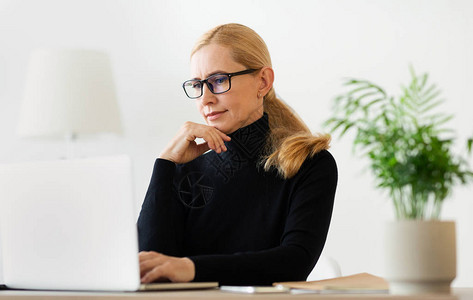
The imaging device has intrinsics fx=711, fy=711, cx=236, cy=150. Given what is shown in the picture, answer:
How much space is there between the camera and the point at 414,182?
0.97 meters

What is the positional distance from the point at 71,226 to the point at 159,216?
0.64 meters

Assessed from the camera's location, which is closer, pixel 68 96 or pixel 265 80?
pixel 265 80

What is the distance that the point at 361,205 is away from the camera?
10.7 feet

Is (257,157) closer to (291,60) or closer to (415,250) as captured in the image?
(415,250)

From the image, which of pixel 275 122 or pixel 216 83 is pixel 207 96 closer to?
pixel 216 83

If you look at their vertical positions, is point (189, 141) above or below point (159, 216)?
above

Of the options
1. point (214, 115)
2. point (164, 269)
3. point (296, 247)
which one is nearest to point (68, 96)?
point (214, 115)

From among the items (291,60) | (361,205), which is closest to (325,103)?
(291,60)

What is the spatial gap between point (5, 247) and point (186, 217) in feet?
2.35

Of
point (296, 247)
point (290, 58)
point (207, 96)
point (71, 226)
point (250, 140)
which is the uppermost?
point (290, 58)

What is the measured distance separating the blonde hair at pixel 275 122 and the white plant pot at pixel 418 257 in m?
0.74

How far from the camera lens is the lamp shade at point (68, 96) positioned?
3.04m

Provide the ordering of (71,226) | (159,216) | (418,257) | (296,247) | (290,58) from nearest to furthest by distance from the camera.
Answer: (418,257)
(71,226)
(296,247)
(159,216)
(290,58)

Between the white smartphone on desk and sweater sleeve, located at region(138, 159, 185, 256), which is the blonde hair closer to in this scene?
sweater sleeve, located at region(138, 159, 185, 256)
